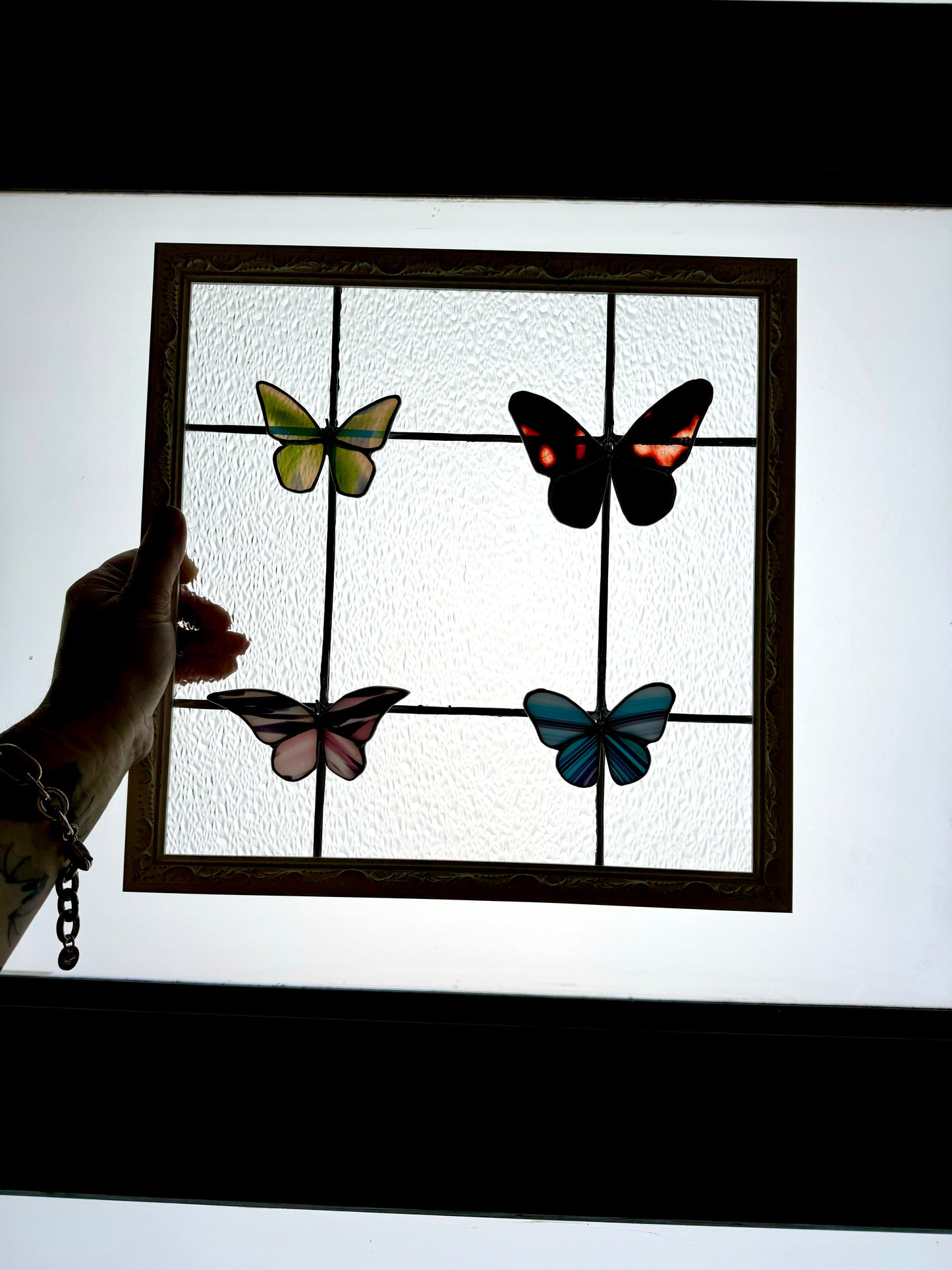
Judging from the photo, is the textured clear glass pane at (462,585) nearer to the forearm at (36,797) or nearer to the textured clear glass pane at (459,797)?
the textured clear glass pane at (459,797)

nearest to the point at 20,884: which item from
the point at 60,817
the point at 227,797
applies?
the point at 60,817

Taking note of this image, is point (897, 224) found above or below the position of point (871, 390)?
above

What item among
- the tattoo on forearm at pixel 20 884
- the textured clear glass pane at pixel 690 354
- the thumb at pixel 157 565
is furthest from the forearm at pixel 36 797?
the textured clear glass pane at pixel 690 354

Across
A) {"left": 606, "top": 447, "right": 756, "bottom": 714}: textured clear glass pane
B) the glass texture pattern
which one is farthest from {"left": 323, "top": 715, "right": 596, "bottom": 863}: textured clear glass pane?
{"left": 606, "top": 447, "right": 756, "bottom": 714}: textured clear glass pane

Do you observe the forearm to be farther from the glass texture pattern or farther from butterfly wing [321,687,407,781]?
butterfly wing [321,687,407,781]

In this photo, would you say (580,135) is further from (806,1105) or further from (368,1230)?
(368,1230)

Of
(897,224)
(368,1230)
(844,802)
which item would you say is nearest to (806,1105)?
(844,802)
